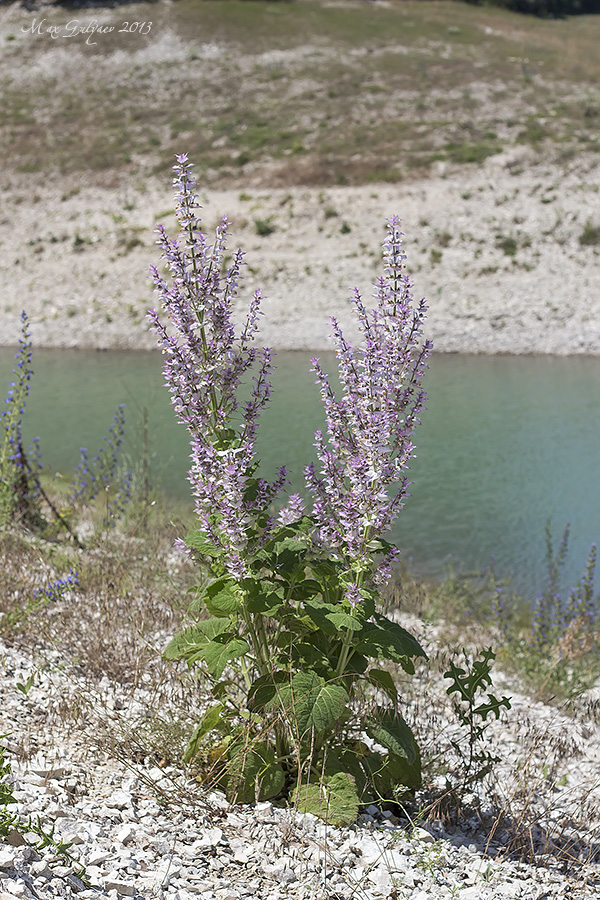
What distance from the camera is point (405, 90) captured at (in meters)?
46.3

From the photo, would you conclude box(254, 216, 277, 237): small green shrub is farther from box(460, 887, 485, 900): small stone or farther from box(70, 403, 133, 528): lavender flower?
box(460, 887, 485, 900): small stone

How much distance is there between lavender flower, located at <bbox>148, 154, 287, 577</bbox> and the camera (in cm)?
359

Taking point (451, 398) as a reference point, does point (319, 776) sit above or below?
above

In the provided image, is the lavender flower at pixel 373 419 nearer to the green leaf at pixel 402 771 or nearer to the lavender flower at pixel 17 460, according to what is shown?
the green leaf at pixel 402 771

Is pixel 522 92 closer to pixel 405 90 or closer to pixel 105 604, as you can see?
pixel 405 90

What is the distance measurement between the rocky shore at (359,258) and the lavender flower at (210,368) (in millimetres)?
23151

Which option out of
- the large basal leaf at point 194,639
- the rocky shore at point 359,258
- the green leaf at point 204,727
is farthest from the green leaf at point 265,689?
the rocky shore at point 359,258

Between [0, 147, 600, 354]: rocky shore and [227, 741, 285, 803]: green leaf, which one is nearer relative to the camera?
[227, 741, 285, 803]: green leaf

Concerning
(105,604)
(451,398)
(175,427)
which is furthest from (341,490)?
(451,398)

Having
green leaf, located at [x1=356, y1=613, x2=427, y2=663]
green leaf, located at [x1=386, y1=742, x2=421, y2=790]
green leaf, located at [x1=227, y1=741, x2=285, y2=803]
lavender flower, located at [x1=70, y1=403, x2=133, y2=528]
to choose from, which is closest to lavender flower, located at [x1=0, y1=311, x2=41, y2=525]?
lavender flower, located at [x1=70, y1=403, x2=133, y2=528]

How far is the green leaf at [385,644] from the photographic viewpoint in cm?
350

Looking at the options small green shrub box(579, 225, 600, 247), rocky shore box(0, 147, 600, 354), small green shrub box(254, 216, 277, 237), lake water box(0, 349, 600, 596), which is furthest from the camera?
small green shrub box(254, 216, 277, 237)

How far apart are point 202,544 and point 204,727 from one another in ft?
2.85

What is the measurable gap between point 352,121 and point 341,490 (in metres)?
42.1
